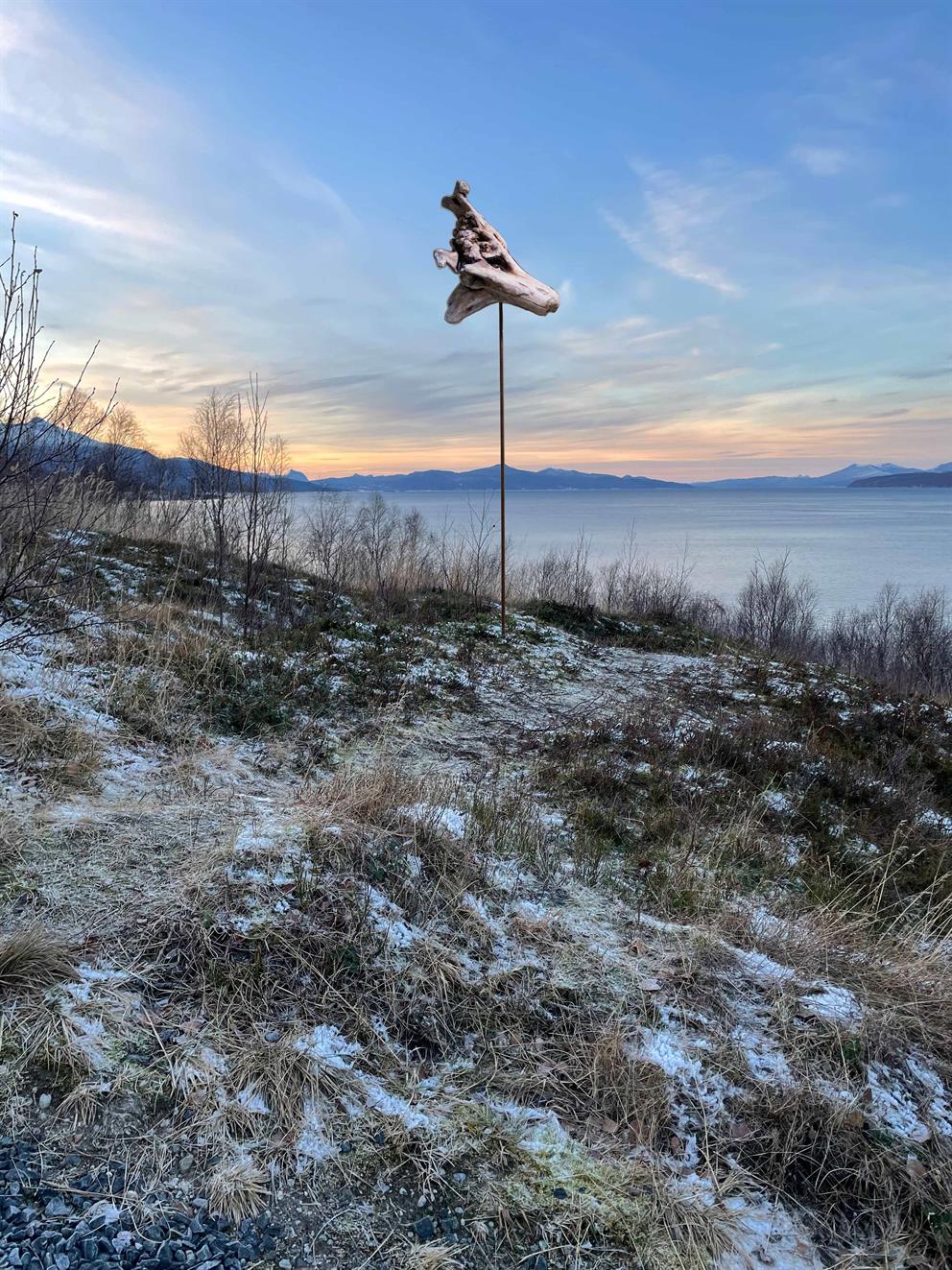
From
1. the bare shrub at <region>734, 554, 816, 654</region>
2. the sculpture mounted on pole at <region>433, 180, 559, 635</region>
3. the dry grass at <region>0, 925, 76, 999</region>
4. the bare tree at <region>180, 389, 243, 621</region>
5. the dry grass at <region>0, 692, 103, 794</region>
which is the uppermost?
the sculpture mounted on pole at <region>433, 180, 559, 635</region>

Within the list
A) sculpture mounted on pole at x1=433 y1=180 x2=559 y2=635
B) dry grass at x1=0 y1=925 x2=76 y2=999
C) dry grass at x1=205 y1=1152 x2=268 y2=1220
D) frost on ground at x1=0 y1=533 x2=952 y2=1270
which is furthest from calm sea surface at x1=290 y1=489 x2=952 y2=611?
dry grass at x1=205 y1=1152 x2=268 y2=1220

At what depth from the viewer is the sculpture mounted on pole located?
8539 millimetres

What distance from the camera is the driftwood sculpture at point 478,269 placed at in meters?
8.53

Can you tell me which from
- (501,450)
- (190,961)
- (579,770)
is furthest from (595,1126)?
(501,450)

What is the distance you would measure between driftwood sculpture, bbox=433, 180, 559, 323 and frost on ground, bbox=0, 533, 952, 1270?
248 inches

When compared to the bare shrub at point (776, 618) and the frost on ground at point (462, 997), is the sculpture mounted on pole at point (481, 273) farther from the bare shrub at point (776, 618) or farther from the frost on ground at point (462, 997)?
the bare shrub at point (776, 618)

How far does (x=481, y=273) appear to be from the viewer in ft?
27.9

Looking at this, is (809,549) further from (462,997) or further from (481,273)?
(462,997)

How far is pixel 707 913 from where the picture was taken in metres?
3.69

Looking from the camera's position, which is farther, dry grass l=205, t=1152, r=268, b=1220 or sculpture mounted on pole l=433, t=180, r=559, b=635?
sculpture mounted on pole l=433, t=180, r=559, b=635

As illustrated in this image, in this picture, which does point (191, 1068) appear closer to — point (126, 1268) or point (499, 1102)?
point (126, 1268)

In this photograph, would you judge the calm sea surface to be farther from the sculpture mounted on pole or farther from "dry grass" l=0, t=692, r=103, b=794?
"dry grass" l=0, t=692, r=103, b=794

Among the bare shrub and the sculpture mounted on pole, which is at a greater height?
the sculpture mounted on pole

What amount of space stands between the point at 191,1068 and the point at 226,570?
8832 millimetres
